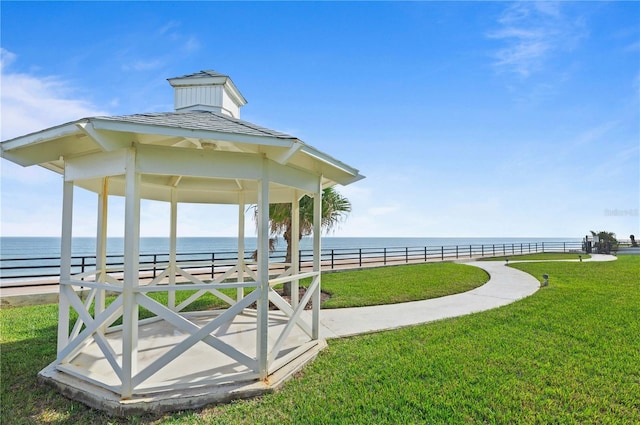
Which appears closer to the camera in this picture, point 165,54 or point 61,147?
point 61,147

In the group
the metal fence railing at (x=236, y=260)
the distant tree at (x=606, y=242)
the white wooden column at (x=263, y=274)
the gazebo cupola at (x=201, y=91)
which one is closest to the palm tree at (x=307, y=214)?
the metal fence railing at (x=236, y=260)

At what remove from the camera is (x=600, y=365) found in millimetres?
4293

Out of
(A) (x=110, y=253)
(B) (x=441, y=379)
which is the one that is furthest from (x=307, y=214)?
(A) (x=110, y=253)

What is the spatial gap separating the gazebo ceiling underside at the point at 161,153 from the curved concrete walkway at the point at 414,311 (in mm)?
2893

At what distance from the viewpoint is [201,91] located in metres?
5.79

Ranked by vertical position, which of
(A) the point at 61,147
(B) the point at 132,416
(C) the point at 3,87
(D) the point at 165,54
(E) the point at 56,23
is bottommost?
(B) the point at 132,416

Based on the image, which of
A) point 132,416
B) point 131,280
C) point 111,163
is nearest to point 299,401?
point 132,416

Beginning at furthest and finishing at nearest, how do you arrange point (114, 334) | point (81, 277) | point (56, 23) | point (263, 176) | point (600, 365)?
point (56, 23) < point (114, 334) < point (81, 277) < point (600, 365) < point (263, 176)

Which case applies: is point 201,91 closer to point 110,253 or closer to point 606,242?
point 606,242

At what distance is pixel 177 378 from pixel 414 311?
5.23 meters

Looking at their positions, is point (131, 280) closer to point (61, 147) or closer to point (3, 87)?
point (61, 147)

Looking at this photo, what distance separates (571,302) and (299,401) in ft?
24.8

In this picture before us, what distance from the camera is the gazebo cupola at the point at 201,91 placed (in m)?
5.75

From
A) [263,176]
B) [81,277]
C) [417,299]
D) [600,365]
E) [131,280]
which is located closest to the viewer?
[131,280]
